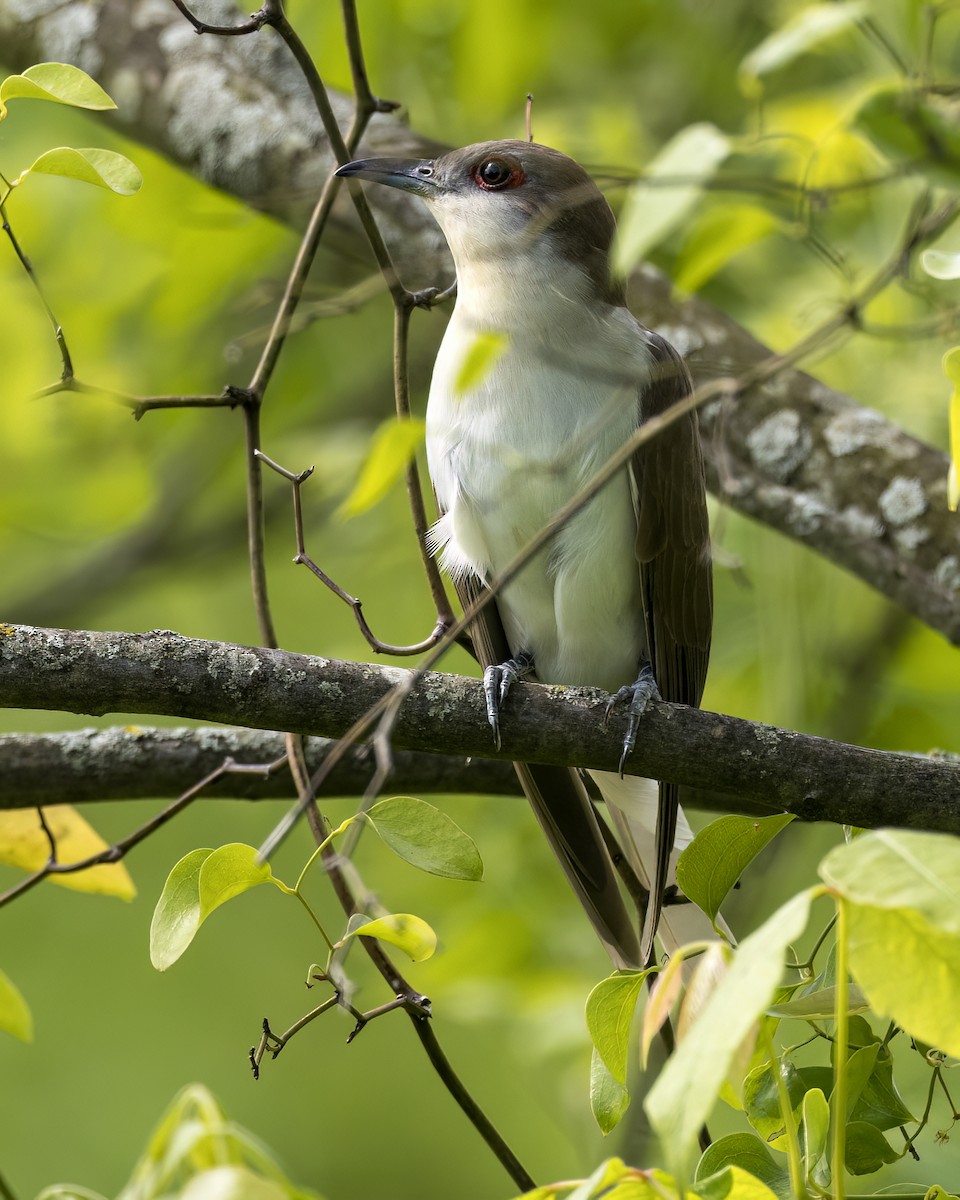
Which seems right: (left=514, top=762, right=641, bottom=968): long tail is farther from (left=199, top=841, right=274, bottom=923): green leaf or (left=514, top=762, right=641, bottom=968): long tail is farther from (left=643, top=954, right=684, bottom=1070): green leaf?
(left=643, top=954, right=684, bottom=1070): green leaf

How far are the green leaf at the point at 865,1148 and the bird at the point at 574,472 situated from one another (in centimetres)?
98

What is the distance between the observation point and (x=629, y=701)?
213 cm

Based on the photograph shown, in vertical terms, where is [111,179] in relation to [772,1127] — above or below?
above

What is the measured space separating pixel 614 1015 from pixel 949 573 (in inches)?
71.1

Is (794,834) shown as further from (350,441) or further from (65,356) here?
(65,356)

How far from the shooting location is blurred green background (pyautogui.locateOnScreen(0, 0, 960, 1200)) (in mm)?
3404

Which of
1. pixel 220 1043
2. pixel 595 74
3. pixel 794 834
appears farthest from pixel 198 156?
pixel 220 1043

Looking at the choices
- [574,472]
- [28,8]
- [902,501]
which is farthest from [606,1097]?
[28,8]

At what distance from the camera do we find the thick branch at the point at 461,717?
1756mm

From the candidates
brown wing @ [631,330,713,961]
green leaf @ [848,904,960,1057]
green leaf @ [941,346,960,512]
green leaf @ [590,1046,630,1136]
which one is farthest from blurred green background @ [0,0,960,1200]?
green leaf @ [848,904,960,1057]

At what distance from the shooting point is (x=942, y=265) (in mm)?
1362

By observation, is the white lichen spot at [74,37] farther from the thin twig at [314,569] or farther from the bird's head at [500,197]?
the thin twig at [314,569]

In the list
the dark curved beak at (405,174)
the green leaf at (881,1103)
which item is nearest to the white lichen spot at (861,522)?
the dark curved beak at (405,174)

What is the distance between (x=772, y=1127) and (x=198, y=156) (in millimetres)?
2798
